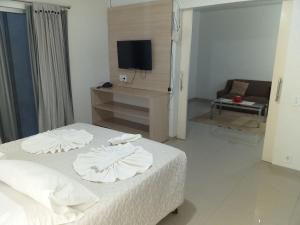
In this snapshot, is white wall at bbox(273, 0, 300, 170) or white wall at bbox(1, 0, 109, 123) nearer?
white wall at bbox(273, 0, 300, 170)

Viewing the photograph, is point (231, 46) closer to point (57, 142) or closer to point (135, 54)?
point (135, 54)

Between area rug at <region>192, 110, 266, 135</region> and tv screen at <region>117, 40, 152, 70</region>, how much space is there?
6.28ft

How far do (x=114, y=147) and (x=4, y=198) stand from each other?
2.99 feet

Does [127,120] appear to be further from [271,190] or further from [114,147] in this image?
[271,190]

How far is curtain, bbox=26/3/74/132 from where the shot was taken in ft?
10.3

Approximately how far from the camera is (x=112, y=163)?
67.5 inches

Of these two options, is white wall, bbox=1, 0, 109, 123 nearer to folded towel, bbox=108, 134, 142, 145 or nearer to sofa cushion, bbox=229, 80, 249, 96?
folded towel, bbox=108, 134, 142, 145

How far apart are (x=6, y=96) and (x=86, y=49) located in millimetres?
1530

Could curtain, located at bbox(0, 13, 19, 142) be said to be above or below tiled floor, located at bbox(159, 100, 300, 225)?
above

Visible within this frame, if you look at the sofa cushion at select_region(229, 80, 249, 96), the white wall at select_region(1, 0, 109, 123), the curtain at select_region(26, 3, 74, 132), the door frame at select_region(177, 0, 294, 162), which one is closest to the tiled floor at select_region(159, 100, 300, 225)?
the door frame at select_region(177, 0, 294, 162)

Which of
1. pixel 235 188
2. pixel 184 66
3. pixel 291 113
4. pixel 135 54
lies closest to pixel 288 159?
pixel 291 113

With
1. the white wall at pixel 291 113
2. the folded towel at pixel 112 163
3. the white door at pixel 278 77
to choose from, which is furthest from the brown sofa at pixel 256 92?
the folded towel at pixel 112 163

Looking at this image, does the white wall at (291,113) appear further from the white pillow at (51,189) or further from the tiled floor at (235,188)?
the white pillow at (51,189)

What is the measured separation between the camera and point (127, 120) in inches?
175
